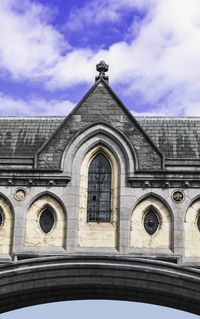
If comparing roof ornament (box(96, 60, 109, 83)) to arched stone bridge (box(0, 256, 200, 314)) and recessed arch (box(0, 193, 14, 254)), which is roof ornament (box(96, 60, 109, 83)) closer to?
recessed arch (box(0, 193, 14, 254))

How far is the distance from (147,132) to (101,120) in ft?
6.63

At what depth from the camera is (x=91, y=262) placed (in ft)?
58.0

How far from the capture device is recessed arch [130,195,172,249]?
1781 cm

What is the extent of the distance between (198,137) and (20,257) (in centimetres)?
684

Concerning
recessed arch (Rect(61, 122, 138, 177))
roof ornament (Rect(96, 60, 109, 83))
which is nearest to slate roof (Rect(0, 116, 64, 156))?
recessed arch (Rect(61, 122, 138, 177))

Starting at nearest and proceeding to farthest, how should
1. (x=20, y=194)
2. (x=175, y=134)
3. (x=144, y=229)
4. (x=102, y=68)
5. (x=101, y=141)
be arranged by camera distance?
1. (x=144, y=229)
2. (x=20, y=194)
3. (x=101, y=141)
4. (x=102, y=68)
5. (x=175, y=134)

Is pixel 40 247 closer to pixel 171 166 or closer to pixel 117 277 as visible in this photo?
pixel 117 277

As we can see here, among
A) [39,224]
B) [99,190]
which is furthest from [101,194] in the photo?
[39,224]

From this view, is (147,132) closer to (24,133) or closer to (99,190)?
(99,190)

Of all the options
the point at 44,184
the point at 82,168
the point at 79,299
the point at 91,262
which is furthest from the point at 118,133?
the point at 79,299

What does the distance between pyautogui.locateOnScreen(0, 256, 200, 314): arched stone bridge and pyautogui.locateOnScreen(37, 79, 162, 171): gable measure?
2866mm

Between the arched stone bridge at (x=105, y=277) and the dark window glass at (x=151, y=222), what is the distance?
0.95m

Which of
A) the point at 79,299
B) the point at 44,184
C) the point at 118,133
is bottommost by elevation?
the point at 79,299

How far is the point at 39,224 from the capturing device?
59.9ft
